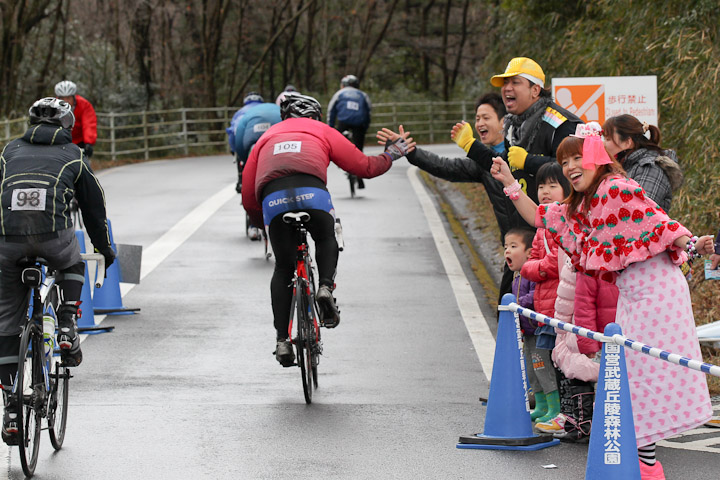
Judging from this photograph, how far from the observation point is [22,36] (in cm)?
3117

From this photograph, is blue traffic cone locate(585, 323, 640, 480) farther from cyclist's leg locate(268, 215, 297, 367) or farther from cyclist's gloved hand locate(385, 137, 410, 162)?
cyclist's gloved hand locate(385, 137, 410, 162)

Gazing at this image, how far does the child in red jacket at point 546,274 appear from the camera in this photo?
6.96m

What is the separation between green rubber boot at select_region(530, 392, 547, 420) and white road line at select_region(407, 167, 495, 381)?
3.46 feet

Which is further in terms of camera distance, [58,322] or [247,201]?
[247,201]

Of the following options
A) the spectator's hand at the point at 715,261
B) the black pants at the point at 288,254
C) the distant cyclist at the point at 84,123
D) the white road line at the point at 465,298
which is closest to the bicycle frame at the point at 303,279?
the black pants at the point at 288,254

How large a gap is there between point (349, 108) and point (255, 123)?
6804 mm

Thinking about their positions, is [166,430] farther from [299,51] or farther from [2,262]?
[299,51]

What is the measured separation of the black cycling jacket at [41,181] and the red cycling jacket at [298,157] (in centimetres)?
151

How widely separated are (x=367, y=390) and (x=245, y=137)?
22.4 feet

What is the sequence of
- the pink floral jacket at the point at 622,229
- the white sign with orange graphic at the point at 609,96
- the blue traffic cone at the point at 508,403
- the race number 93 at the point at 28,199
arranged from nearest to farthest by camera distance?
the pink floral jacket at the point at 622,229, the race number 93 at the point at 28,199, the blue traffic cone at the point at 508,403, the white sign with orange graphic at the point at 609,96

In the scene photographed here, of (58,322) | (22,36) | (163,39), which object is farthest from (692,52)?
(163,39)

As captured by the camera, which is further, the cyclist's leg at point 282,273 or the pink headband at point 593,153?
the cyclist's leg at point 282,273

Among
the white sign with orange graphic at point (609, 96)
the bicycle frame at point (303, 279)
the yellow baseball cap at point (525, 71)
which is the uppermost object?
the yellow baseball cap at point (525, 71)

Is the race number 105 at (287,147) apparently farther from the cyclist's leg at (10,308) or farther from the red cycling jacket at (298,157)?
the cyclist's leg at (10,308)
